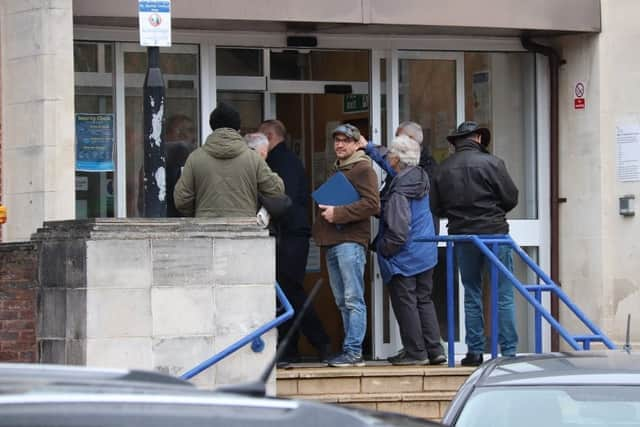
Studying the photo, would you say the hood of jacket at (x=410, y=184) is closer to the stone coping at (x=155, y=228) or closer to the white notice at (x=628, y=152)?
the stone coping at (x=155, y=228)

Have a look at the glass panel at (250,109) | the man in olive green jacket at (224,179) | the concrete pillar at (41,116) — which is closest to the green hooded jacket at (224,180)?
the man in olive green jacket at (224,179)

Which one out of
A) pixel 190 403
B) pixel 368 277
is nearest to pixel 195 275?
pixel 368 277

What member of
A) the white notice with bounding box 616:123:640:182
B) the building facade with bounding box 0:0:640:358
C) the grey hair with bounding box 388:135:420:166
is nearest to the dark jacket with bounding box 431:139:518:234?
the grey hair with bounding box 388:135:420:166

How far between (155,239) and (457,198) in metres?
2.89

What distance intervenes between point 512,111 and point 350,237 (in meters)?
2.96

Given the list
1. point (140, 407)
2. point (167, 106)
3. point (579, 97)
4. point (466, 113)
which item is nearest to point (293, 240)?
point (167, 106)

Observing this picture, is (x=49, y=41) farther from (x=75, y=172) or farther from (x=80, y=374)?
(x=80, y=374)

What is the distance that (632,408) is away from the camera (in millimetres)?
5695

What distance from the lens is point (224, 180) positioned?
948 centimetres

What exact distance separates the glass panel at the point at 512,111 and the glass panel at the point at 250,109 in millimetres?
1995

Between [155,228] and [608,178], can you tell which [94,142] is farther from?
[608,178]

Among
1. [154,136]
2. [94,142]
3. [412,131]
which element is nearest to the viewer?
[154,136]

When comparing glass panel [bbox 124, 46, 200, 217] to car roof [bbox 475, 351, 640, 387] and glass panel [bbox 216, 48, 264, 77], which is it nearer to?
glass panel [bbox 216, 48, 264, 77]

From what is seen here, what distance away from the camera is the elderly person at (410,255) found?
10.3 meters
